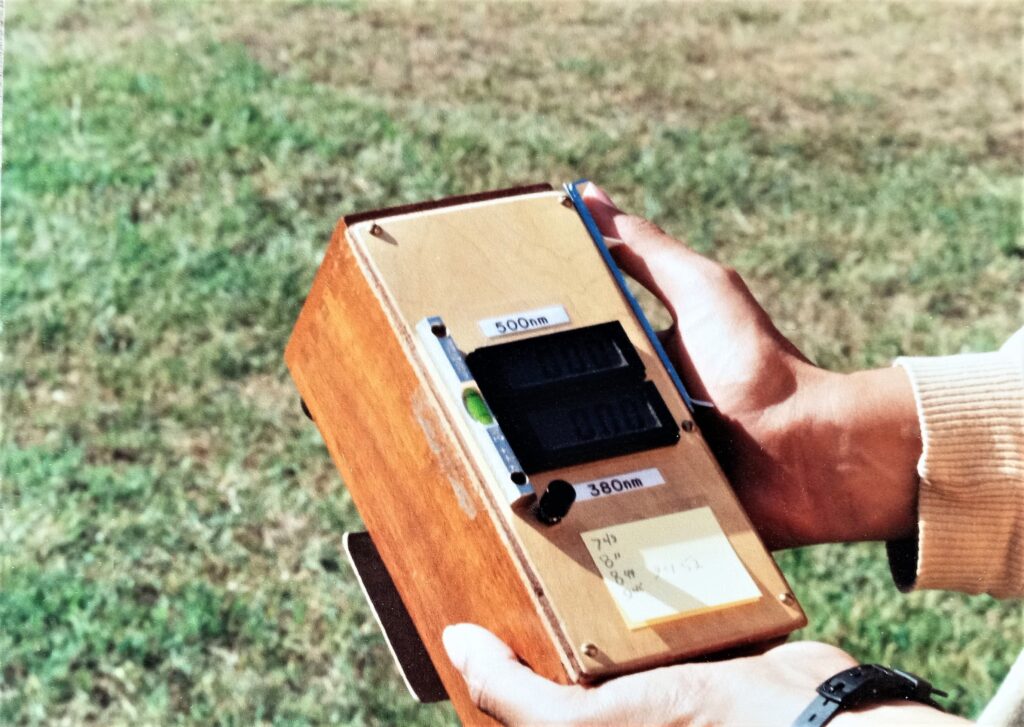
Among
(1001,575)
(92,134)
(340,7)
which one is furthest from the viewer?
(340,7)

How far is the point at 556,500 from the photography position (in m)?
1.49

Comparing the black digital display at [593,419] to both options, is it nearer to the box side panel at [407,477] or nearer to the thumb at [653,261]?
the box side panel at [407,477]

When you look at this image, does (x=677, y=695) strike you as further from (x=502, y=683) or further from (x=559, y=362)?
(x=559, y=362)

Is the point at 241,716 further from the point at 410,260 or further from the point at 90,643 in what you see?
the point at 410,260

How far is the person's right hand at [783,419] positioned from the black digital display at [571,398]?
23 cm

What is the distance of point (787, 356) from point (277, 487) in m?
1.69

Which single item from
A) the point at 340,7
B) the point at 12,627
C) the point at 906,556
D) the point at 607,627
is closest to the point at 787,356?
the point at 906,556

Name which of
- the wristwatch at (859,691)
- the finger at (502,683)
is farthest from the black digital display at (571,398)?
the wristwatch at (859,691)

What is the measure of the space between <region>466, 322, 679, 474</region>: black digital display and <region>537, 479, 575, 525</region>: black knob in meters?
0.09

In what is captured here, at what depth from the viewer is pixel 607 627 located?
147 cm

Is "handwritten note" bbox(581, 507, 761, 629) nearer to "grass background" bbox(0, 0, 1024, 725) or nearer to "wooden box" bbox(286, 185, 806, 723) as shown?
"wooden box" bbox(286, 185, 806, 723)

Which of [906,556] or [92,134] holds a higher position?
[92,134]

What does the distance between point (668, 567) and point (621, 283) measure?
18.7 inches

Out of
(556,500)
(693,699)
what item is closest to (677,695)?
(693,699)
